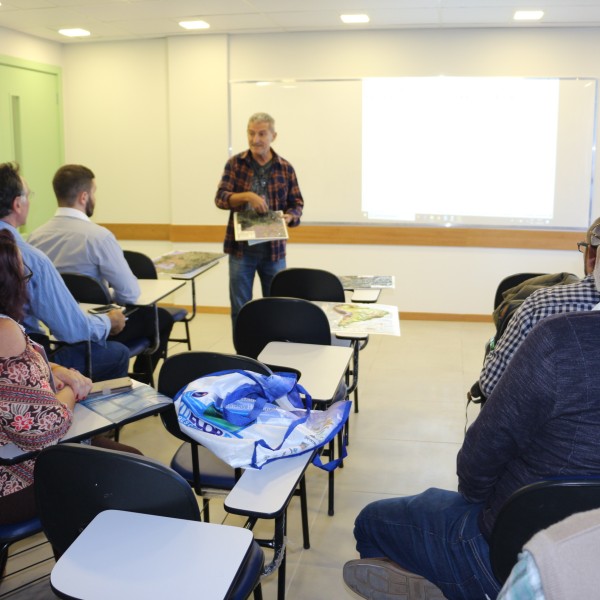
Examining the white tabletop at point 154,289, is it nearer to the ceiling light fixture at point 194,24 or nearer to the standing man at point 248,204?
the standing man at point 248,204

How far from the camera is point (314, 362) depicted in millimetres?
2816

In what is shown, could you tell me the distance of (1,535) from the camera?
2043 millimetres

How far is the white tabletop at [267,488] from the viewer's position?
168cm

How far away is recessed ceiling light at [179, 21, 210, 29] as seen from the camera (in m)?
6.16

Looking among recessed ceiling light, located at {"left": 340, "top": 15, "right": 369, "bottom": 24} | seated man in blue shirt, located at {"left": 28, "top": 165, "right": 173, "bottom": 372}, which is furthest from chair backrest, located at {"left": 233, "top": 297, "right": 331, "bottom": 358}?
recessed ceiling light, located at {"left": 340, "top": 15, "right": 369, "bottom": 24}

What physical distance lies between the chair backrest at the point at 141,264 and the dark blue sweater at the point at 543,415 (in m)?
3.29

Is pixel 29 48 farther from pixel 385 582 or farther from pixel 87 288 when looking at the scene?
pixel 385 582

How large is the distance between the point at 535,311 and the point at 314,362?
943 millimetres

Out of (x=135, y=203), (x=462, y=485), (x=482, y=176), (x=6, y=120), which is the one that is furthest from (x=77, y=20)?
(x=462, y=485)

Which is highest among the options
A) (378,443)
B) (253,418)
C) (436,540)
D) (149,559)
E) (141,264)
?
(141,264)

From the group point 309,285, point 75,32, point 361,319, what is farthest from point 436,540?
point 75,32

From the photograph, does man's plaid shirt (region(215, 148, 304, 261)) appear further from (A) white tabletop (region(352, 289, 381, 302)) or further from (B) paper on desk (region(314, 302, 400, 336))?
(B) paper on desk (region(314, 302, 400, 336))

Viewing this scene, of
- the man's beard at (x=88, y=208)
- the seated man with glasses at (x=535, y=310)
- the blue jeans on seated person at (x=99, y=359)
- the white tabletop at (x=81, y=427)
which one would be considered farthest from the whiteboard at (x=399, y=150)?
the white tabletop at (x=81, y=427)

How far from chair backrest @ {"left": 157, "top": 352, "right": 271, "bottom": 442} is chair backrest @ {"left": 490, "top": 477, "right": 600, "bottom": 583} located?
1015 mm
